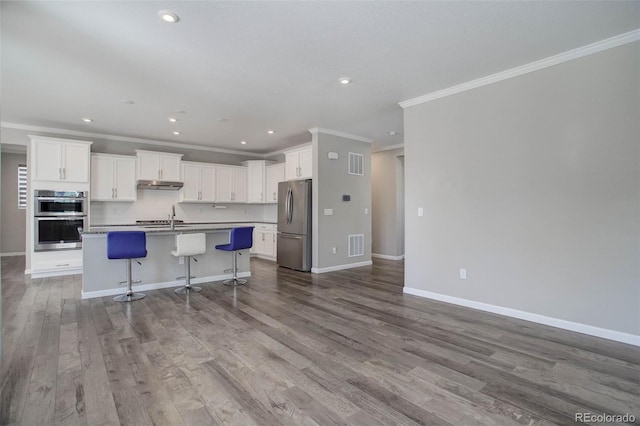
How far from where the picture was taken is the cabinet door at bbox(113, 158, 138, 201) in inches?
257

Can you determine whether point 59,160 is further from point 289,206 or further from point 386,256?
point 386,256

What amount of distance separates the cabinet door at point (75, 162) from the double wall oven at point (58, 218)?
29 cm

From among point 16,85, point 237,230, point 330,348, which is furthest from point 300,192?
point 16,85

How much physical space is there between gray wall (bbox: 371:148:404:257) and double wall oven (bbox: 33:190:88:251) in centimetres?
643

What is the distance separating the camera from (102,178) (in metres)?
6.36

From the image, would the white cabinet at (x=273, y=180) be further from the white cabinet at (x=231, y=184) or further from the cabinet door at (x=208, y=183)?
the cabinet door at (x=208, y=183)

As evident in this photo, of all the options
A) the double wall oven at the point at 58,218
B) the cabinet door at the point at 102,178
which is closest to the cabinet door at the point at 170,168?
the cabinet door at the point at 102,178

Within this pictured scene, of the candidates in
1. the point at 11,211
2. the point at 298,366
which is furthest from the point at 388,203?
the point at 11,211

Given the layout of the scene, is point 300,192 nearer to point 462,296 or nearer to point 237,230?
point 237,230

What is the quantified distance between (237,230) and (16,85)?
3.39m

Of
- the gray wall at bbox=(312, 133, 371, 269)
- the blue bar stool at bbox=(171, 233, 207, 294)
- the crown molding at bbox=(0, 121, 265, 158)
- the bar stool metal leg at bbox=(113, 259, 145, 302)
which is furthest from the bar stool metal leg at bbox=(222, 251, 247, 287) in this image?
the crown molding at bbox=(0, 121, 265, 158)

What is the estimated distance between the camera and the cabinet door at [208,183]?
302 inches

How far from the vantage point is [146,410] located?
191 centimetres

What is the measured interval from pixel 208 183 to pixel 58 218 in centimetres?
299
